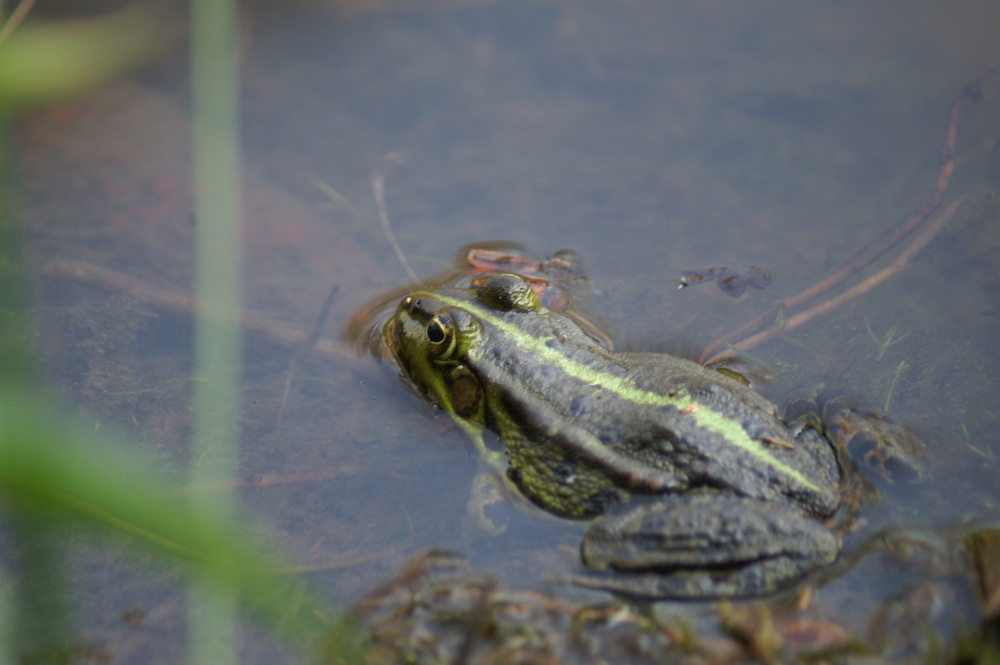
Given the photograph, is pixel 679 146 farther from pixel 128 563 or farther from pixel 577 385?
pixel 128 563

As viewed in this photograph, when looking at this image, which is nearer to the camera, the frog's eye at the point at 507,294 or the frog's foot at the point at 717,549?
the frog's foot at the point at 717,549

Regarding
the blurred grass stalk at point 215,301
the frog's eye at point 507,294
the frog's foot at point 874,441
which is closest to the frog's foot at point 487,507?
the frog's eye at point 507,294

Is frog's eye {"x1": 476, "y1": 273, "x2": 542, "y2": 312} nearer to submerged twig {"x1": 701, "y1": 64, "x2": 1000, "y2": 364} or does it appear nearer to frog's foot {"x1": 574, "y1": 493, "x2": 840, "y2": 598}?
submerged twig {"x1": 701, "y1": 64, "x2": 1000, "y2": 364}

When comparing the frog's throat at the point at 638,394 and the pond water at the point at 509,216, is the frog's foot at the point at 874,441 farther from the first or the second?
the frog's throat at the point at 638,394

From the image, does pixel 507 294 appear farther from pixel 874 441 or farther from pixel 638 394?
pixel 874 441

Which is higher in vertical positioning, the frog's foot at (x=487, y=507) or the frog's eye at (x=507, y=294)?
the frog's eye at (x=507, y=294)

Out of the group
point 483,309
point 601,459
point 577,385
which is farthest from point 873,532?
point 483,309
